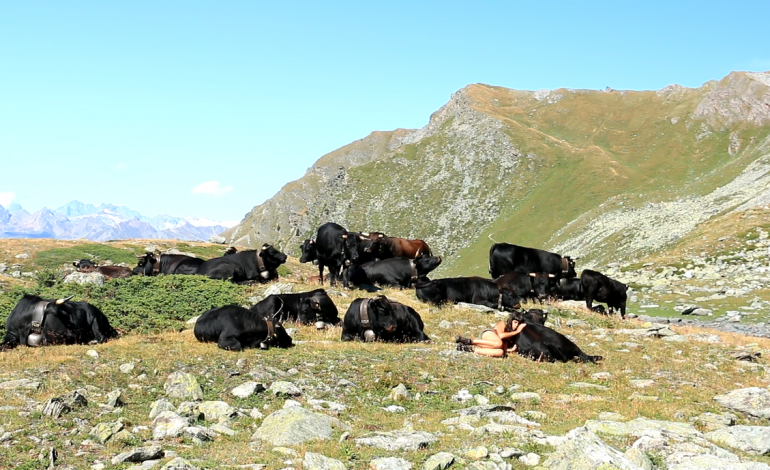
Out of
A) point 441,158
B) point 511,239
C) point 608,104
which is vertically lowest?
point 511,239

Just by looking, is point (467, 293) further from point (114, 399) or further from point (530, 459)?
point (530, 459)

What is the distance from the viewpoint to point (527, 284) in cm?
2650

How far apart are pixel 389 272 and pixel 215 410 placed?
18.0 meters

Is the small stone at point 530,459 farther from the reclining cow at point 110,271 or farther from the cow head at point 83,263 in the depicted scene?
the cow head at point 83,263

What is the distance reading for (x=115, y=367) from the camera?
509 inches

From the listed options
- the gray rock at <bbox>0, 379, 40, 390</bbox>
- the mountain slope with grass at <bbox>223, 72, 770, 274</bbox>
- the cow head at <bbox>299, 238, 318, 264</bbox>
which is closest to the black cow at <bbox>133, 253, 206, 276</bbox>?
the cow head at <bbox>299, 238, 318, 264</bbox>

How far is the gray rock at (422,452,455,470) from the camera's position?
25.5ft

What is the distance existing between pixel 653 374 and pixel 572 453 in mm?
8134

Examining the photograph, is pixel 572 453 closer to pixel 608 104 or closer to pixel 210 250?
pixel 210 250

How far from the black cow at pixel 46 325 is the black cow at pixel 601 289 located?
2120 centimetres

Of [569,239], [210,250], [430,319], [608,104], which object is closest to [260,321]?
[430,319]

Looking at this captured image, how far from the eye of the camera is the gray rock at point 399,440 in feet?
28.8

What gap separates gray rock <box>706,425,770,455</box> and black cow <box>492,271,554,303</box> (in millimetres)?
15937

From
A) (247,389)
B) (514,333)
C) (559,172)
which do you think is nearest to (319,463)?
(247,389)
